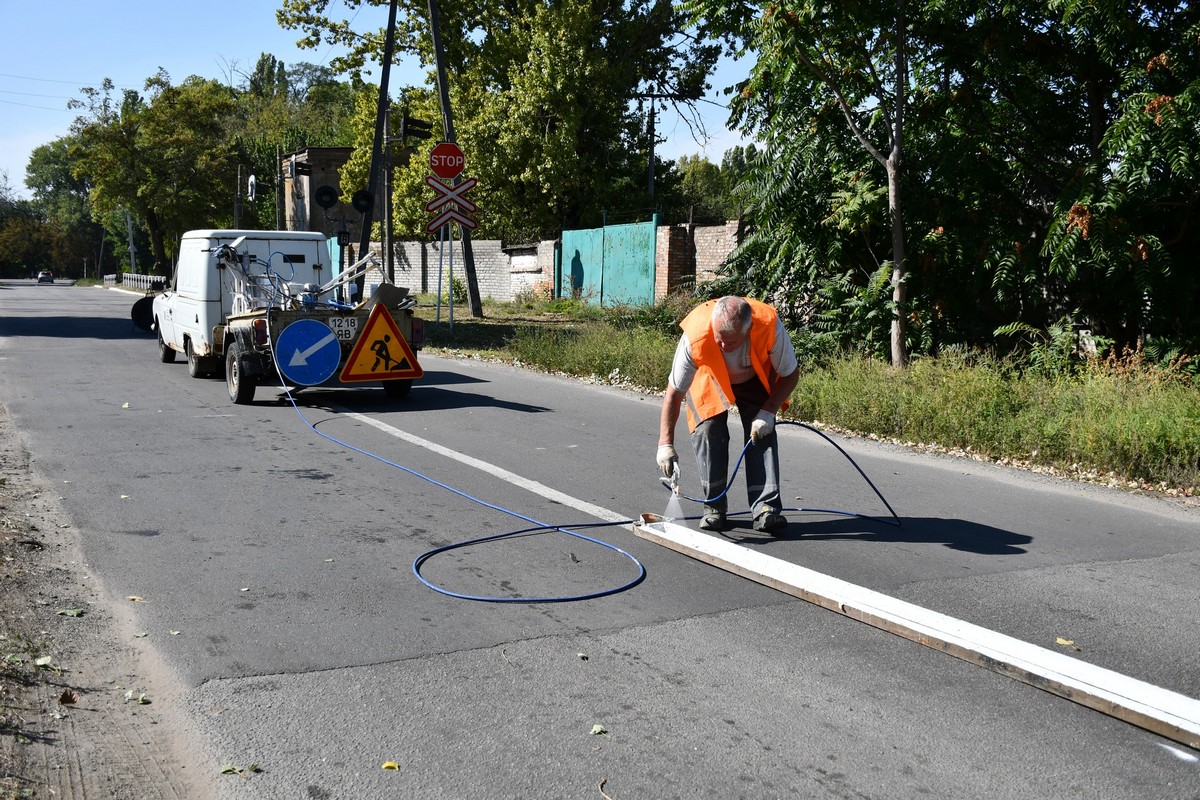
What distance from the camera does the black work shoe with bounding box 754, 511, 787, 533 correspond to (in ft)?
21.7

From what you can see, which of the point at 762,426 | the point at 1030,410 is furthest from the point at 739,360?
the point at 1030,410

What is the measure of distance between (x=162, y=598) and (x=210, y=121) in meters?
65.4

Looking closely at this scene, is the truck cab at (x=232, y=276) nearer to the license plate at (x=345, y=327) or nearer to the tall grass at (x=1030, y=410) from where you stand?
the license plate at (x=345, y=327)

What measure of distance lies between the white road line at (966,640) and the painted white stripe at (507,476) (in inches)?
23.3

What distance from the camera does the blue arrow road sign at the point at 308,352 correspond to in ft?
38.5

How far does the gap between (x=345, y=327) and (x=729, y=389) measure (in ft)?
22.7

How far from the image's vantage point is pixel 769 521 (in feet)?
21.7

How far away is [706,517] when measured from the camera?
261 inches

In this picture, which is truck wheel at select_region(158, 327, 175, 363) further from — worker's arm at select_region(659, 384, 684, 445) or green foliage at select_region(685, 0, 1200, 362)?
worker's arm at select_region(659, 384, 684, 445)

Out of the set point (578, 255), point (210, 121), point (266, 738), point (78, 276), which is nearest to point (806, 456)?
point (266, 738)

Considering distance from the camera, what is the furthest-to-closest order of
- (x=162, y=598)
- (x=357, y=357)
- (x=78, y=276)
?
(x=78, y=276) < (x=357, y=357) < (x=162, y=598)

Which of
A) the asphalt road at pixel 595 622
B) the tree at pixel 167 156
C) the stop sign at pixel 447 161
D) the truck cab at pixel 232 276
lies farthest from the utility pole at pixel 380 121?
the tree at pixel 167 156

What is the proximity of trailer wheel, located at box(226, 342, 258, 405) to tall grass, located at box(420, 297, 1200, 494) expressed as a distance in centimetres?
495

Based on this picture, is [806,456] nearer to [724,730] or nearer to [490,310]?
[724,730]
